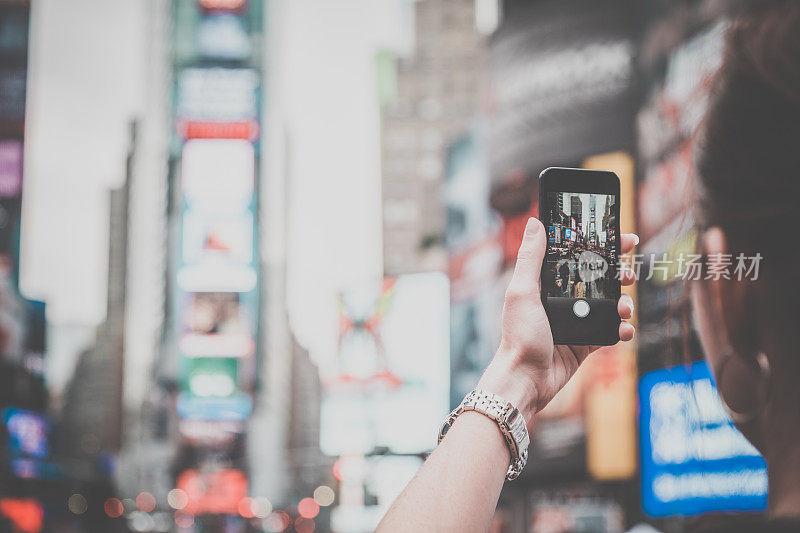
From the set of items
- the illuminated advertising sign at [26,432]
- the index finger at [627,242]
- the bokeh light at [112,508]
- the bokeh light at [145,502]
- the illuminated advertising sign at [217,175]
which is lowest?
the bokeh light at [145,502]

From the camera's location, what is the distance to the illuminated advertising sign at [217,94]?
147ft

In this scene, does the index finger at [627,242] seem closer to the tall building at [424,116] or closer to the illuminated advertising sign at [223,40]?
the illuminated advertising sign at [223,40]

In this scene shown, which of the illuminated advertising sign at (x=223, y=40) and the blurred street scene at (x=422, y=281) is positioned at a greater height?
the illuminated advertising sign at (x=223, y=40)

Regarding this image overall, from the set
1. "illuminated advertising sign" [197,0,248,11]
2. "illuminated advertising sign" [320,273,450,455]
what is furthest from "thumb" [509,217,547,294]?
"illuminated advertising sign" [197,0,248,11]

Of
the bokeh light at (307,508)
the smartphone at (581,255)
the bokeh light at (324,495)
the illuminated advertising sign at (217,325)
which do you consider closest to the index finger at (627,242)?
the smartphone at (581,255)

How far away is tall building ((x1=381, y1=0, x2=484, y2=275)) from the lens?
255 ft

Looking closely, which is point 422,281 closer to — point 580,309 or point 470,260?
point 470,260

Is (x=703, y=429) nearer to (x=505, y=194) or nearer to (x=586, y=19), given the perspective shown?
(x=586, y=19)

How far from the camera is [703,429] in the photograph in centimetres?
192

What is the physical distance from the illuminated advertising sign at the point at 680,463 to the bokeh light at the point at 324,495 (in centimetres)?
8582

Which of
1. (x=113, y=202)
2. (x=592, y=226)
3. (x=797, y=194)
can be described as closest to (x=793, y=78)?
(x=797, y=194)

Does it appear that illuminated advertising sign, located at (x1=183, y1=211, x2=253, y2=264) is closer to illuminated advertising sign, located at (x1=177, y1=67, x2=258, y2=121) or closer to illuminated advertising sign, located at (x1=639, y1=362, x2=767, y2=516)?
illuminated advertising sign, located at (x1=177, y1=67, x2=258, y2=121)

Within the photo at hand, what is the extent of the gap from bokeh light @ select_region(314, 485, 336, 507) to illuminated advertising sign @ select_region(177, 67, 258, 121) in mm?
59584

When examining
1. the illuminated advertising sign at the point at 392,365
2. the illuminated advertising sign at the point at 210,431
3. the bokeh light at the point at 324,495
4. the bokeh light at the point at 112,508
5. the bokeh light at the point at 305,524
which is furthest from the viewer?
the bokeh light at the point at 324,495
